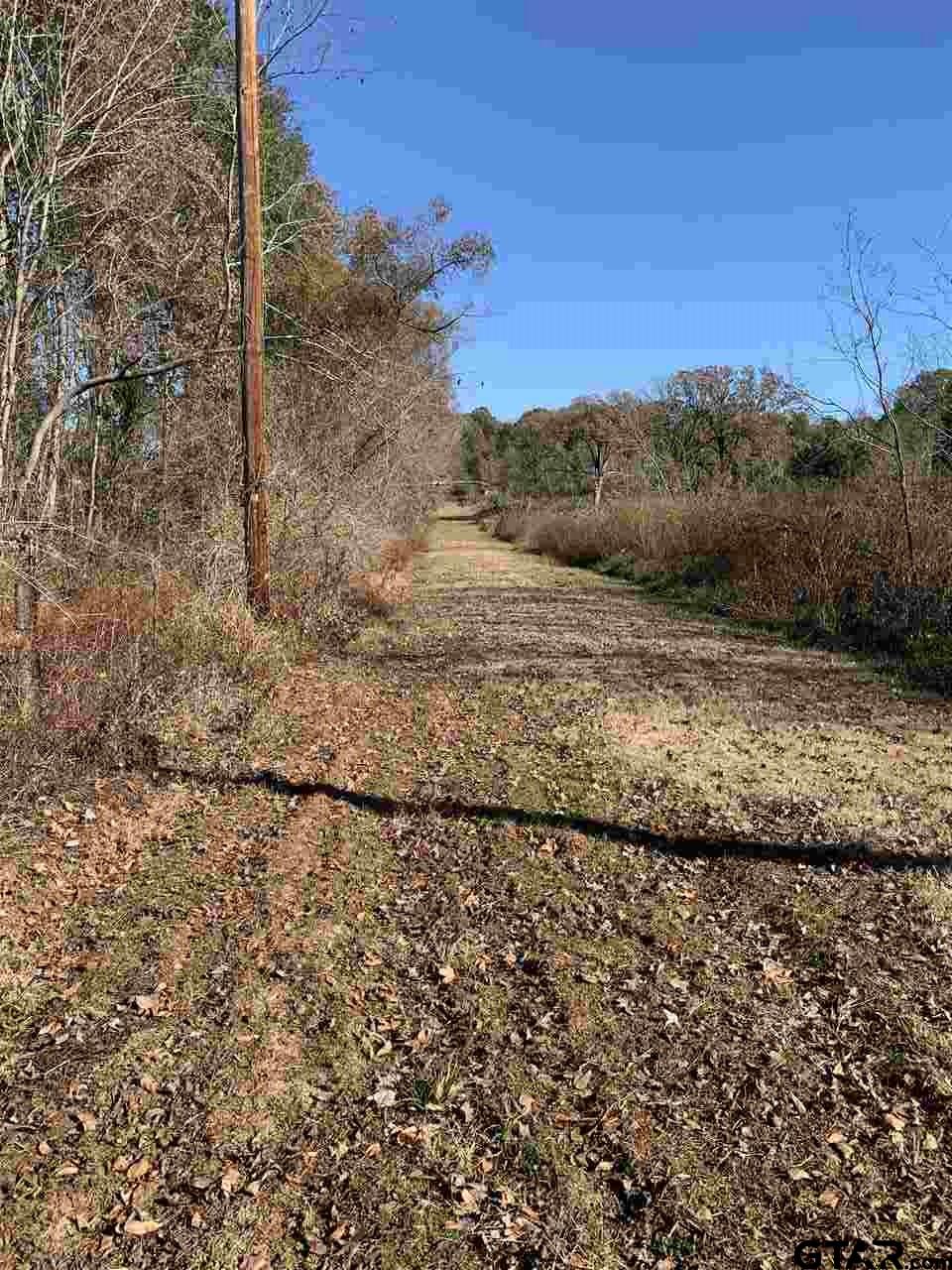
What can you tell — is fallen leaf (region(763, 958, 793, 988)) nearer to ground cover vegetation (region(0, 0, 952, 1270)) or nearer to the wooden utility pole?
ground cover vegetation (region(0, 0, 952, 1270))

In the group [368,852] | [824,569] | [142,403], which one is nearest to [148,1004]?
[368,852]

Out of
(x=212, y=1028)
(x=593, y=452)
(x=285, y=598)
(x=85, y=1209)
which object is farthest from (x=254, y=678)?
(x=593, y=452)

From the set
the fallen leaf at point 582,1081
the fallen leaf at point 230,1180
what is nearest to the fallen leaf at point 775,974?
the fallen leaf at point 582,1081

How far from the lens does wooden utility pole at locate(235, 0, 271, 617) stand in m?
8.95

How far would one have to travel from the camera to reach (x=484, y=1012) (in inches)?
138

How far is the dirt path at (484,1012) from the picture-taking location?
97.2 inches

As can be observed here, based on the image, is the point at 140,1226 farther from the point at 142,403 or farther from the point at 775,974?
the point at 142,403

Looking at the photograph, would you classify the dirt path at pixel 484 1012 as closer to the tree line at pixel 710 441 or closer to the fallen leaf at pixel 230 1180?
the fallen leaf at pixel 230 1180

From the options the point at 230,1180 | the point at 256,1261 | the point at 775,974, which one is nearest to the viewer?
the point at 256,1261

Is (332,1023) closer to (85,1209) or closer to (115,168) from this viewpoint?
(85,1209)

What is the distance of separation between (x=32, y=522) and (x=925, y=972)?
221 inches

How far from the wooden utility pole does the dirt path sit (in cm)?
349

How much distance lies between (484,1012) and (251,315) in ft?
26.6

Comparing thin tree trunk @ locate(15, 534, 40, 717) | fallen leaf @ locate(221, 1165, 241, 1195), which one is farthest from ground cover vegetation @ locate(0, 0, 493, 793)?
fallen leaf @ locate(221, 1165, 241, 1195)
